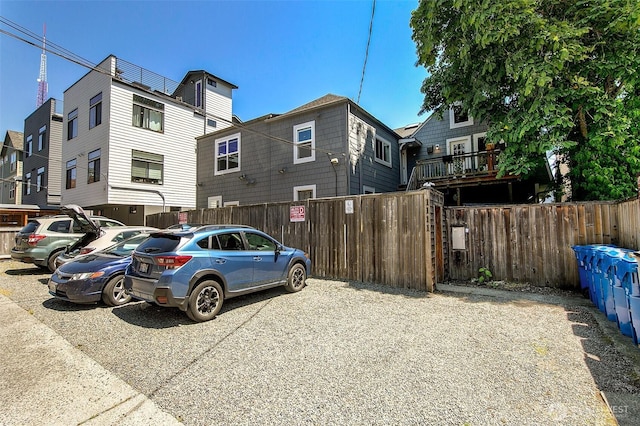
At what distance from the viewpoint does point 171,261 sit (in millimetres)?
4688

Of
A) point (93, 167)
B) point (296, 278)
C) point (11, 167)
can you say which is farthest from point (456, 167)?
point (11, 167)

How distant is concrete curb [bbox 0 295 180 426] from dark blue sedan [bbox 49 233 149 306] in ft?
4.11

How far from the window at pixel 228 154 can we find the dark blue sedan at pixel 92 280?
9.65m

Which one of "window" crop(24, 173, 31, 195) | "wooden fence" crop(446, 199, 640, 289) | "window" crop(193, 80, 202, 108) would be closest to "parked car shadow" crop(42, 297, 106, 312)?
"wooden fence" crop(446, 199, 640, 289)

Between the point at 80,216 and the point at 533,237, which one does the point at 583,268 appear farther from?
the point at 80,216

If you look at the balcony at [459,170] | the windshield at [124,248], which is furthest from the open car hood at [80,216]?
the balcony at [459,170]

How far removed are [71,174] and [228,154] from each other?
988cm

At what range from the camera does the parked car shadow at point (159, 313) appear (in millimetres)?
4848

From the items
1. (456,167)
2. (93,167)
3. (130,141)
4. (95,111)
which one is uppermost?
(95,111)

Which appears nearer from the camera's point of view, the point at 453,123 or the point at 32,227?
the point at 32,227

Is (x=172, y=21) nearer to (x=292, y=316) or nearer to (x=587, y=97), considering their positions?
(x=292, y=316)

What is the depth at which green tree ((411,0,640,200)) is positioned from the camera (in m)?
7.65

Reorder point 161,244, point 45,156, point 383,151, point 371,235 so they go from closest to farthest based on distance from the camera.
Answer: point 161,244 < point 371,235 < point 383,151 < point 45,156

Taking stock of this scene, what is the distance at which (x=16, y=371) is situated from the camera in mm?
3320
